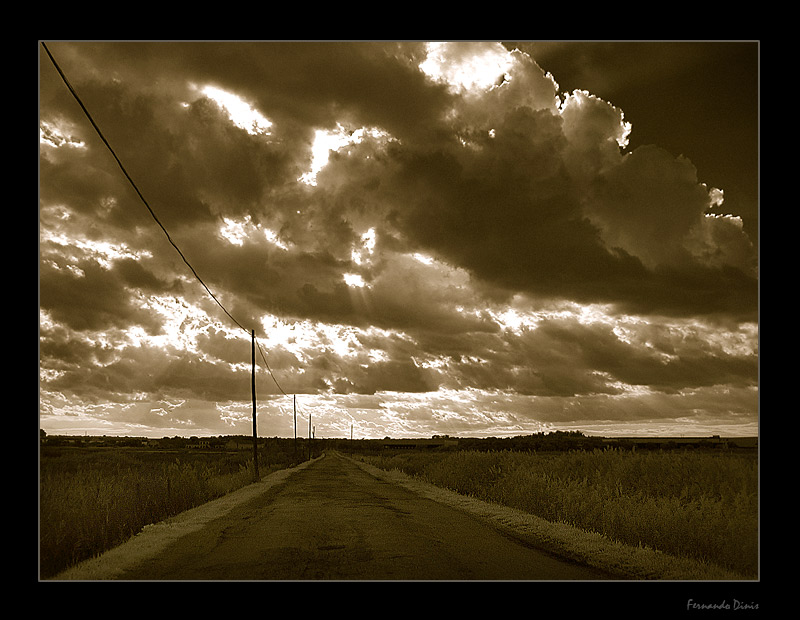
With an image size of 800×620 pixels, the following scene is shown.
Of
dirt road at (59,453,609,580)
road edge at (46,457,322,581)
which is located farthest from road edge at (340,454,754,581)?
road edge at (46,457,322,581)

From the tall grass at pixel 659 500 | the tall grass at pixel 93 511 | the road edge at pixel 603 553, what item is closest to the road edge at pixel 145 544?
the tall grass at pixel 93 511

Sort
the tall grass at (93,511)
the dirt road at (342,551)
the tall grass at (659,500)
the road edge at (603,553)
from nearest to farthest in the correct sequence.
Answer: the dirt road at (342,551) → the road edge at (603,553) → the tall grass at (93,511) → the tall grass at (659,500)

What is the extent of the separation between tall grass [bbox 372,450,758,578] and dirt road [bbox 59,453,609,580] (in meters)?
2.73

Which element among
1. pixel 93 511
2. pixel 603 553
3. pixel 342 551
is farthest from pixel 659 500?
pixel 93 511

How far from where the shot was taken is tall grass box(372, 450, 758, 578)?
1234cm

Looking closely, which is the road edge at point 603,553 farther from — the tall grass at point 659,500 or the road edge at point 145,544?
the road edge at point 145,544

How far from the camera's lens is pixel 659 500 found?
16.9m

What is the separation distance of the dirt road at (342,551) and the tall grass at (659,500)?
273 cm

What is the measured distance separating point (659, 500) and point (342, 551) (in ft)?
29.4

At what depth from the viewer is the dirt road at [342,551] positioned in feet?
33.7

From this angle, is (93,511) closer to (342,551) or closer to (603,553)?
(342,551)

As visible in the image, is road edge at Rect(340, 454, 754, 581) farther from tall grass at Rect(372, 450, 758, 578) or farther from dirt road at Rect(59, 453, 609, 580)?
tall grass at Rect(372, 450, 758, 578)
